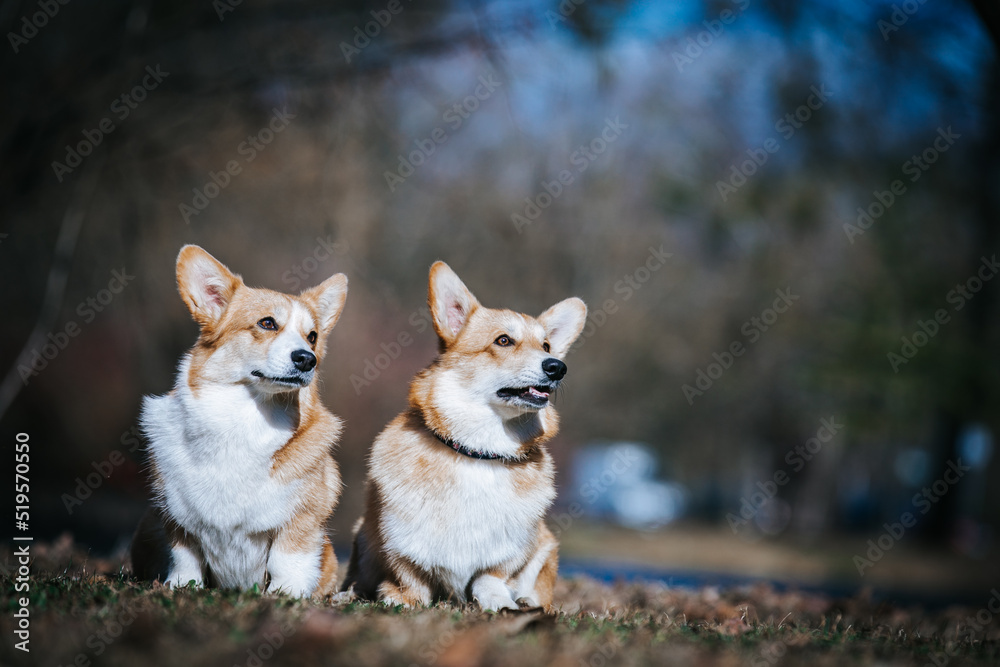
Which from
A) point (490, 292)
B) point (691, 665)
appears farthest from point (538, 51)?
point (490, 292)

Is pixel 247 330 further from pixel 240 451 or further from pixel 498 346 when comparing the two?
pixel 498 346

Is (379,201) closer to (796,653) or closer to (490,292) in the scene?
(490,292)

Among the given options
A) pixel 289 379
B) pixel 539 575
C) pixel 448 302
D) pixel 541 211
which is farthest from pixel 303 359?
pixel 541 211

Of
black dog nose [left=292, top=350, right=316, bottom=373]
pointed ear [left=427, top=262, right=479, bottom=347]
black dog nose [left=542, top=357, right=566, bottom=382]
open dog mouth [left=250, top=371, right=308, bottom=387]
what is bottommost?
black dog nose [left=542, top=357, right=566, bottom=382]

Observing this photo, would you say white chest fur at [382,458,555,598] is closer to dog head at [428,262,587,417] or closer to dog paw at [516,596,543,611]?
dog paw at [516,596,543,611]

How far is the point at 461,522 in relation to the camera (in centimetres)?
442

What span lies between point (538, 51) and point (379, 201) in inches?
204

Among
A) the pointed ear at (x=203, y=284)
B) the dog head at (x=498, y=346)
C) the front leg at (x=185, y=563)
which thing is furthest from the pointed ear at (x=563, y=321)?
the front leg at (x=185, y=563)

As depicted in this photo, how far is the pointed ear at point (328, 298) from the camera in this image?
15.7 ft

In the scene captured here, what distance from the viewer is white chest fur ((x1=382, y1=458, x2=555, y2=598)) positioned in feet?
14.4

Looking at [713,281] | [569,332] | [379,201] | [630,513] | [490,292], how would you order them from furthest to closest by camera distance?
[630,513] → [713,281] → [490,292] → [379,201] → [569,332]

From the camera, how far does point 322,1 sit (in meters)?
7.21

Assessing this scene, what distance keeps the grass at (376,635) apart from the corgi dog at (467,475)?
299 mm

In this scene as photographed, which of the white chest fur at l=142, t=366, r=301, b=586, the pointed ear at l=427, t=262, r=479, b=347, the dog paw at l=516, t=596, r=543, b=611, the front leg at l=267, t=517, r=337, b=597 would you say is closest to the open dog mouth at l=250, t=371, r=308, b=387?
the white chest fur at l=142, t=366, r=301, b=586
